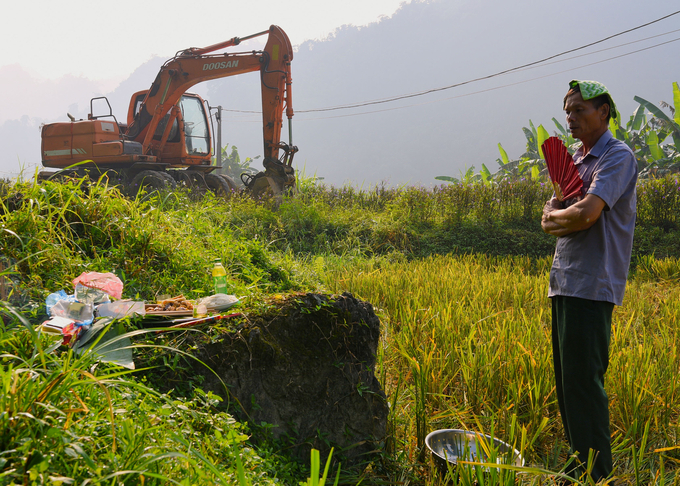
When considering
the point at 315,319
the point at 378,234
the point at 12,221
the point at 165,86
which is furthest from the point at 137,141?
the point at 315,319

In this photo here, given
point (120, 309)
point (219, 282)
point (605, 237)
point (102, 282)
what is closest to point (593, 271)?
point (605, 237)

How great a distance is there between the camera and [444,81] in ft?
453

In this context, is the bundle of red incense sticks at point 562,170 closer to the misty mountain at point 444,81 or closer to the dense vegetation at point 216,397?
the dense vegetation at point 216,397

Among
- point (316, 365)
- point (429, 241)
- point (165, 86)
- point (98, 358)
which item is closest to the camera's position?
point (98, 358)

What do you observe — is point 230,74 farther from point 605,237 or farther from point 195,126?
point 605,237

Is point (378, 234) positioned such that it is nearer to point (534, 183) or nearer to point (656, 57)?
point (534, 183)

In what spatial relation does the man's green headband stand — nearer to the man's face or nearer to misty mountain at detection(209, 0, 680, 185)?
the man's face

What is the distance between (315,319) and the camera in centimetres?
219

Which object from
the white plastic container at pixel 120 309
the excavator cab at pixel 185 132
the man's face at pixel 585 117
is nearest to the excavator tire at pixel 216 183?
the excavator cab at pixel 185 132

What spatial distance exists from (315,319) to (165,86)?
352 inches

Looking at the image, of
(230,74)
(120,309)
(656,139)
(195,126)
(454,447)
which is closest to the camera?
(120,309)

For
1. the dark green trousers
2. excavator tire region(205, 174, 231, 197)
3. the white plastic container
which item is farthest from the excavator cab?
the dark green trousers

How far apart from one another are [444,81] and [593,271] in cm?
14876

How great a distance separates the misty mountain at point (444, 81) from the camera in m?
112
